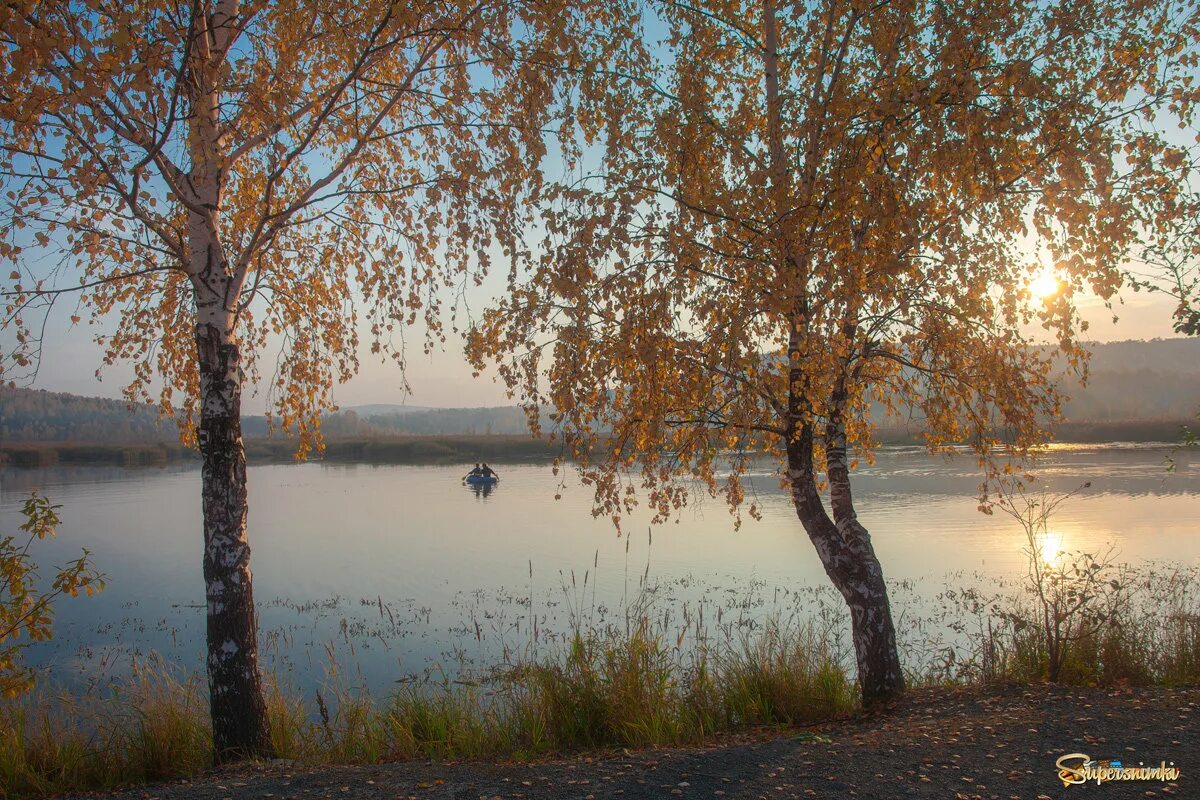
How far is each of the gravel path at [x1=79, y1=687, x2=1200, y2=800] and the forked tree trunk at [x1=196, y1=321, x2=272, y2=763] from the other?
396 mm

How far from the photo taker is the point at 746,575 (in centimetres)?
1527

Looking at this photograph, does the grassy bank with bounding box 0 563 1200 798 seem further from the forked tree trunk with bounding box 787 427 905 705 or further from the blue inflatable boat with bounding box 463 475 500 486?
the blue inflatable boat with bounding box 463 475 500 486

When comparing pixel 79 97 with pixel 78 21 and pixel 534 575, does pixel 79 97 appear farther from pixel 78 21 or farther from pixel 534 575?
pixel 534 575

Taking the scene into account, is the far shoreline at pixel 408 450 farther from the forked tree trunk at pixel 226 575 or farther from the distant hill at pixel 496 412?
the forked tree trunk at pixel 226 575

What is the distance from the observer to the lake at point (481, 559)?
11.6m

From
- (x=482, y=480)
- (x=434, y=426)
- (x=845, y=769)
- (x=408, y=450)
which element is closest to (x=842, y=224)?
(x=845, y=769)

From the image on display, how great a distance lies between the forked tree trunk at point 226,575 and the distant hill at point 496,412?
7804 centimetres

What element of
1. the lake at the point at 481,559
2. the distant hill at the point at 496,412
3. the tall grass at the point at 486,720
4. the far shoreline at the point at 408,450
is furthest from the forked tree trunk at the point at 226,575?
the distant hill at the point at 496,412

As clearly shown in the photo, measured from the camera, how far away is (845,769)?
4770 mm

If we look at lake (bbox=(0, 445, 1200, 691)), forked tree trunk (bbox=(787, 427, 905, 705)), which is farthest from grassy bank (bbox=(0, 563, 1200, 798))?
lake (bbox=(0, 445, 1200, 691))

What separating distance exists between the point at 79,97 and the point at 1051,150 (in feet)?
20.2

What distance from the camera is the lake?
456 inches

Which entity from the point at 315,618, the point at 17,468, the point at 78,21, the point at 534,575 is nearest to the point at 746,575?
the point at 534,575

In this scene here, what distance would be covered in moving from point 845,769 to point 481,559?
1420 centimetres
